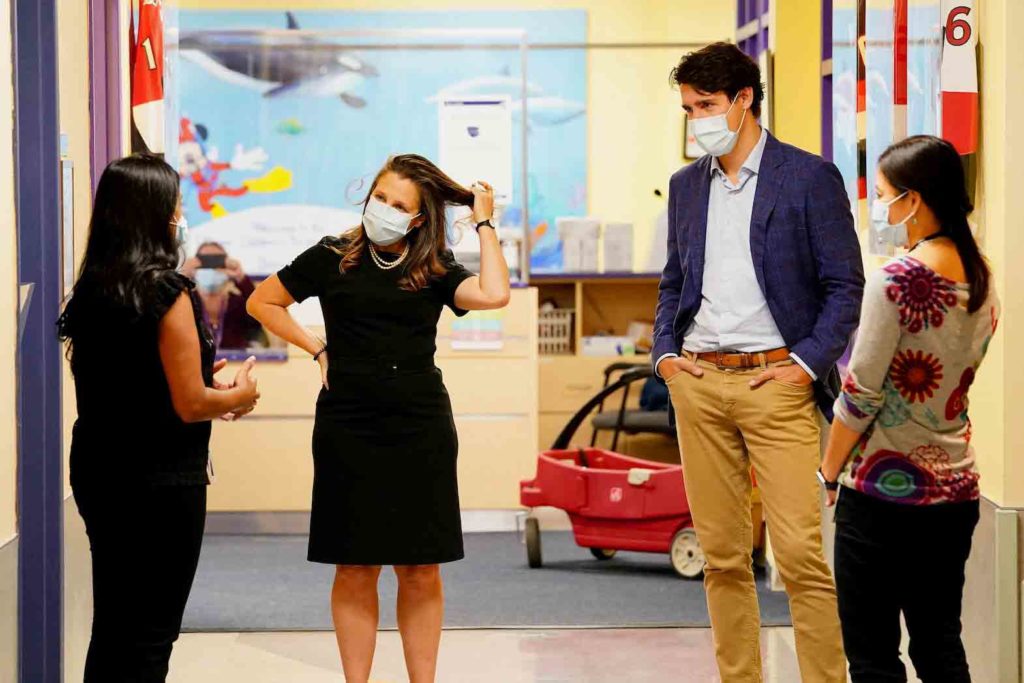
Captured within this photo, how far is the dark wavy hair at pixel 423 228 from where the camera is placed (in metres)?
3.36

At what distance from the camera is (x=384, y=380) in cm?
330

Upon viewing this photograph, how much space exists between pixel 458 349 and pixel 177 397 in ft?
12.9

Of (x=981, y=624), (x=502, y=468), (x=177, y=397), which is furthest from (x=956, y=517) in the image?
(x=502, y=468)

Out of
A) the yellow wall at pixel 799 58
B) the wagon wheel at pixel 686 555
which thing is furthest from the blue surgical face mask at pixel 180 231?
the wagon wheel at pixel 686 555

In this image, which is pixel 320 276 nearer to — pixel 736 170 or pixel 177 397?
pixel 177 397

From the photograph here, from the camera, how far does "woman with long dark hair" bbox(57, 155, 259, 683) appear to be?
8.80 feet

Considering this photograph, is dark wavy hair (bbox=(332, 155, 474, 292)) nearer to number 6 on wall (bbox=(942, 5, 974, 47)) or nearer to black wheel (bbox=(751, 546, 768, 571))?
number 6 on wall (bbox=(942, 5, 974, 47))

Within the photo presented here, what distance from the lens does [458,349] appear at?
6602 millimetres

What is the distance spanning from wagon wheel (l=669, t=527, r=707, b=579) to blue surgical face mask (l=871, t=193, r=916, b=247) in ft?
9.66

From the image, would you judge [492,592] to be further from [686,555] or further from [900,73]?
[900,73]

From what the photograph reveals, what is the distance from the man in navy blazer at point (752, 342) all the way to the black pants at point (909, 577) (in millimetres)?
554

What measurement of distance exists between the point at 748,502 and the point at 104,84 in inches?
79.8

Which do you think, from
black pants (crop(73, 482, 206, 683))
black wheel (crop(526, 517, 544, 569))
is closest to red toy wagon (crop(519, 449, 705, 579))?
black wheel (crop(526, 517, 544, 569))

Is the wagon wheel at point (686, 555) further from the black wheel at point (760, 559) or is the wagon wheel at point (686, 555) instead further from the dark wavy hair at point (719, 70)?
the dark wavy hair at point (719, 70)
